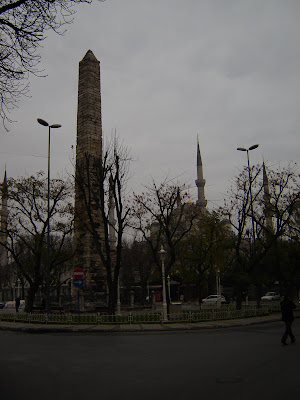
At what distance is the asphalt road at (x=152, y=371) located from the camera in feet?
20.1

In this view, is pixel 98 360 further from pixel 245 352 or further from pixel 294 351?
pixel 294 351

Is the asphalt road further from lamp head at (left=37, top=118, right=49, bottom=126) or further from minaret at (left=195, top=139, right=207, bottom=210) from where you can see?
minaret at (left=195, top=139, right=207, bottom=210)

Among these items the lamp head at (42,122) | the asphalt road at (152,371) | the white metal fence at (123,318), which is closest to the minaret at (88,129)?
the lamp head at (42,122)

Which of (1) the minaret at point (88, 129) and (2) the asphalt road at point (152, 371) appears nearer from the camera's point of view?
(2) the asphalt road at point (152, 371)

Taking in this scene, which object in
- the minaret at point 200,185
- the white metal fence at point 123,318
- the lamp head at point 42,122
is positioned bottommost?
the white metal fence at point 123,318

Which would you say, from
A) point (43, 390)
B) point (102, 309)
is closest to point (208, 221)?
point (102, 309)

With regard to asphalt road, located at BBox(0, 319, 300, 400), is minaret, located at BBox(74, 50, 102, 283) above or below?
above

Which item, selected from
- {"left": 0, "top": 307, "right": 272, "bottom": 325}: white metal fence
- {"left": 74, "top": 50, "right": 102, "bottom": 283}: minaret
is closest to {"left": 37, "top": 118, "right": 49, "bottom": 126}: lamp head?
{"left": 74, "top": 50, "right": 102, "bottom": 283}: minaret

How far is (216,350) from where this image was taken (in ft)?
34.0

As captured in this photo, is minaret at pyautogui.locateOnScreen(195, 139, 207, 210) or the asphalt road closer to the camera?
the asphalt road

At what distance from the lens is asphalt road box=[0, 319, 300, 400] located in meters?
6.11

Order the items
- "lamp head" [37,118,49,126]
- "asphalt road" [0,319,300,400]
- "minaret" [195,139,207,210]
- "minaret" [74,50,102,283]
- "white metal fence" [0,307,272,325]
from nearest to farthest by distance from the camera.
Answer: "asphalt road" [0,319,300,400], "white metal fence" [0,307,272,325], "lamp head" [37,118,49,126], "minaret" [74,50,102,283], "minaret" [195,139,207,210]

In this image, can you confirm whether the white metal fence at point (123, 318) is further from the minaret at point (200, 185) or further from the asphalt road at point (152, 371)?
the minaret at point (200, 185)

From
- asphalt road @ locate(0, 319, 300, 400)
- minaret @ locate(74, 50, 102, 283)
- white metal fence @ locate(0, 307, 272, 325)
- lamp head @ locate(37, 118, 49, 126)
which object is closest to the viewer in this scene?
asphalt road @ locate(0, 319, 300, 400)
